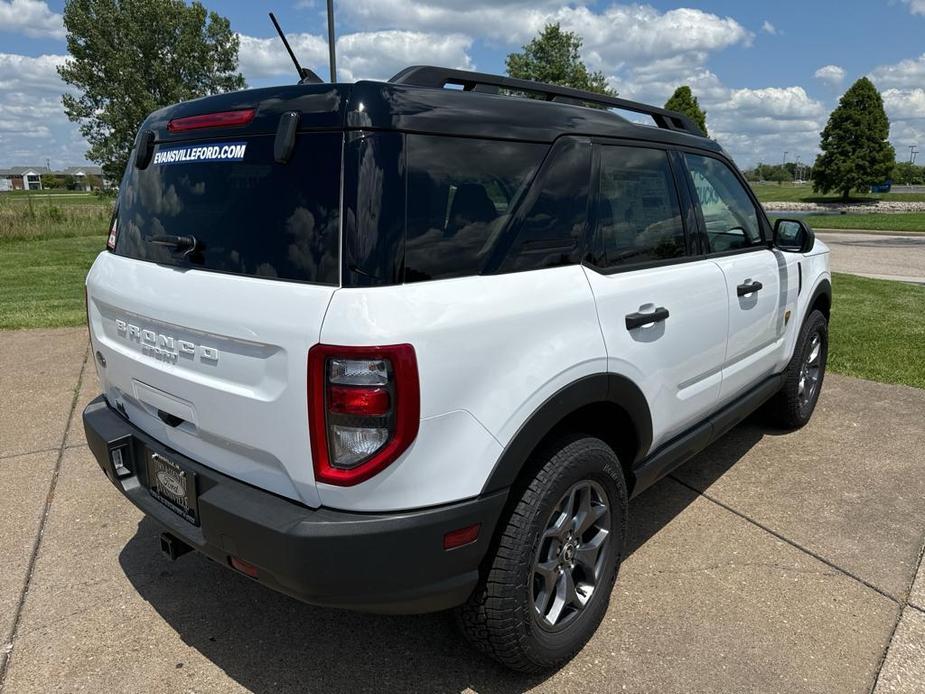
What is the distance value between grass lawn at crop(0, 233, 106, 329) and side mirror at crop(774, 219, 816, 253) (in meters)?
7.21

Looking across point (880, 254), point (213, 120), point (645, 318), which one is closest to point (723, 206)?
point (645, 318)

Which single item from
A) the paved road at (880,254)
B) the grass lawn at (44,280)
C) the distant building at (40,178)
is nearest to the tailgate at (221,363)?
the grass lawn at (44,280)

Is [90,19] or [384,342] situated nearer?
[384,342]

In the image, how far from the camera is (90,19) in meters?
21.0

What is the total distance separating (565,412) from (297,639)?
1374 mm

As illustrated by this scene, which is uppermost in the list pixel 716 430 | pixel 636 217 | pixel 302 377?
pixel 636 217

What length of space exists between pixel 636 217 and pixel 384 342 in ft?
4.75

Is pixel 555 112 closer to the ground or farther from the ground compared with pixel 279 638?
farther from the ground

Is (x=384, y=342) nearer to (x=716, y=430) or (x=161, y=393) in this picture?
(x=161, y=393)

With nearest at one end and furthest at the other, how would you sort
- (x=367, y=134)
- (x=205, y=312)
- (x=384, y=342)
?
(x=384, y=342)
(x=367, y=134)
(x=205, y=312)

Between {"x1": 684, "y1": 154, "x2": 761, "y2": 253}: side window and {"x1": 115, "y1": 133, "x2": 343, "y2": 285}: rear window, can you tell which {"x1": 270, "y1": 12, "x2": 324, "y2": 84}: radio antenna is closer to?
{"x1": 115, "y1": 133, "x2": 343, "y2": 285}: rear window

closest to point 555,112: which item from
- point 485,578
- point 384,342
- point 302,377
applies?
point 384,342

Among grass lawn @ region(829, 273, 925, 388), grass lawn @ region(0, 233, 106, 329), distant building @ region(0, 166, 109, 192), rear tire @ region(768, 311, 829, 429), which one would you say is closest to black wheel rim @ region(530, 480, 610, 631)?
rear tire @ region(768, 311, 829, 429)

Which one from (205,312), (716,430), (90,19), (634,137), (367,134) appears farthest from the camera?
(90,19)
